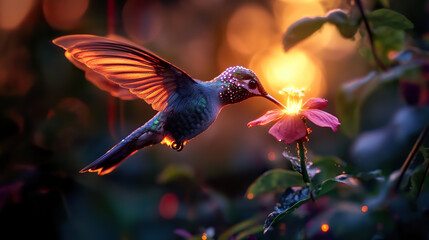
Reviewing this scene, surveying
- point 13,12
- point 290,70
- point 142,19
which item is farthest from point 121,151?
point 142,19

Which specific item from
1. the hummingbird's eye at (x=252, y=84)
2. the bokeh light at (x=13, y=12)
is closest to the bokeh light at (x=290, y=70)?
the hummingbird's eye at (x=252, y=84)

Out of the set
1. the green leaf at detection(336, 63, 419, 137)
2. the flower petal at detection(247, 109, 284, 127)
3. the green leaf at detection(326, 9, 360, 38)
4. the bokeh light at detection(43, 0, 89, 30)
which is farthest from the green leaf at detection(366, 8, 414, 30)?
the bokeh light at detection(43, 0, 89, 30)

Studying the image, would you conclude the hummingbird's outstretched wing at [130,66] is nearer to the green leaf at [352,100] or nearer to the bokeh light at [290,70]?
the green leaf at [352,100]

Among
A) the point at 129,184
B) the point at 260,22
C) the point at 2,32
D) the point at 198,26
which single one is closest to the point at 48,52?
the point at 2,32

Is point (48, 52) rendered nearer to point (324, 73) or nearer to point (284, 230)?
Answer: point (324, 73)

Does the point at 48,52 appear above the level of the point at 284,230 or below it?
above

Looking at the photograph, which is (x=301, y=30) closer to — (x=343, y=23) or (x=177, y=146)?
(x=343, y=23)

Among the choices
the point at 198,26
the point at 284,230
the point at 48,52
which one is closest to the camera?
the point at 284,230
